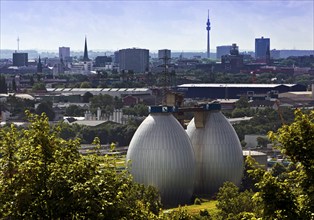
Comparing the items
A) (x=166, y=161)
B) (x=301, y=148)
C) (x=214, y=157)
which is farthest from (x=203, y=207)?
(x=301, y=148)

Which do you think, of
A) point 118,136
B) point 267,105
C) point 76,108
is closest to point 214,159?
point 118,136

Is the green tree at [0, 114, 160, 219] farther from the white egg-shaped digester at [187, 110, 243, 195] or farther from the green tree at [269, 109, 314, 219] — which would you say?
the white egg-shaped digester at [187, 110, 243, 195]

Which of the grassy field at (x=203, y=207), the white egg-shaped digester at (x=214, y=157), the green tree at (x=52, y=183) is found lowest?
the grassy field at (x=203, y=207)

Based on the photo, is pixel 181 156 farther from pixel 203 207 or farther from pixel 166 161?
pixel 203 207

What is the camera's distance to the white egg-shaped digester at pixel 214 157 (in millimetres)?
57781

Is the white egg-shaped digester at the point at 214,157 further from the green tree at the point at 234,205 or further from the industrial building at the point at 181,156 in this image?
the green tree at the point at 234,205

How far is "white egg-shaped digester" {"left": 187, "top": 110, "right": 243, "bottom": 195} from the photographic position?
57781 millimetres

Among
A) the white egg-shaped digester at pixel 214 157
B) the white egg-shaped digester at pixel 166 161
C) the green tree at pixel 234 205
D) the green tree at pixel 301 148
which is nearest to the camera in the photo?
the green tree at pixel 301 148

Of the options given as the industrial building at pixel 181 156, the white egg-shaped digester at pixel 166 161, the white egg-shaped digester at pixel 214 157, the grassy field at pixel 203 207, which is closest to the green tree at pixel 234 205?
the grassy field at pixel 203 207

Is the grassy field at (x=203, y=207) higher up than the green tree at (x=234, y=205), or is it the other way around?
the green tree at (x=234, y=205)

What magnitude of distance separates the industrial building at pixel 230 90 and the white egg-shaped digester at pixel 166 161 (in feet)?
373

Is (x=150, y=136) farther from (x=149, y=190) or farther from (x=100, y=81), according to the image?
(x=100, y=81)

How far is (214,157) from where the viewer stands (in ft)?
190

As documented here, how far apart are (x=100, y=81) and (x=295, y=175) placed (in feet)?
591
